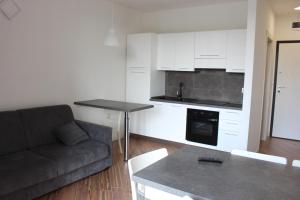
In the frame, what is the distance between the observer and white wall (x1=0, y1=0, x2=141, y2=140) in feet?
10.7

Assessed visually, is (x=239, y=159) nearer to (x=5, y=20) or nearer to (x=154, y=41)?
(x=5, y=20)

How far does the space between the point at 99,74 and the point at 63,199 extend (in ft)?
7.62

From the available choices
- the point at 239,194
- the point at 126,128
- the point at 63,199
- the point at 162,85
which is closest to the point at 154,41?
the point at 162,85

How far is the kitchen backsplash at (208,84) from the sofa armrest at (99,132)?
6.87 feet

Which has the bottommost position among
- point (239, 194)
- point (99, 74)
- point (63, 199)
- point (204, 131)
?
point (63, 199)

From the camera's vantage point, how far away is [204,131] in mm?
4355

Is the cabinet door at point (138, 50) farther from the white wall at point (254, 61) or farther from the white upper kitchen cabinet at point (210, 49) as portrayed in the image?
the white wall at point (254, 61)

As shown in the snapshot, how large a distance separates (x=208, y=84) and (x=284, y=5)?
1840mm

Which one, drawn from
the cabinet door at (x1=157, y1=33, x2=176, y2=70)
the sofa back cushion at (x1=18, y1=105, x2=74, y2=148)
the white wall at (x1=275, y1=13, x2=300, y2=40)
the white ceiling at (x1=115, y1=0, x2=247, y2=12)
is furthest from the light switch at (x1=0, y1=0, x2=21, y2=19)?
the white wall at (x1=275, y1=13, x2=300, y2=40)

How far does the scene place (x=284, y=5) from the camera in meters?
4.46

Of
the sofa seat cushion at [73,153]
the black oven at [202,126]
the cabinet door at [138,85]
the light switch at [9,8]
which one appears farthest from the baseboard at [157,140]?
the light switch at [9,8]

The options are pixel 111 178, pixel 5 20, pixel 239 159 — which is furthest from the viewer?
pixel 111 178

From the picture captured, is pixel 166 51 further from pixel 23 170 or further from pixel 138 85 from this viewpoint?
pixel 23 170

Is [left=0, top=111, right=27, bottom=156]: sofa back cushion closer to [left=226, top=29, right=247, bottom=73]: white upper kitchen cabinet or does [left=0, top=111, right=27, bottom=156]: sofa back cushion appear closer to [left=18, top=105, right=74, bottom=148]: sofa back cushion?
[left=18, top=105, right=74, bottom=148]: sofa back cushion
